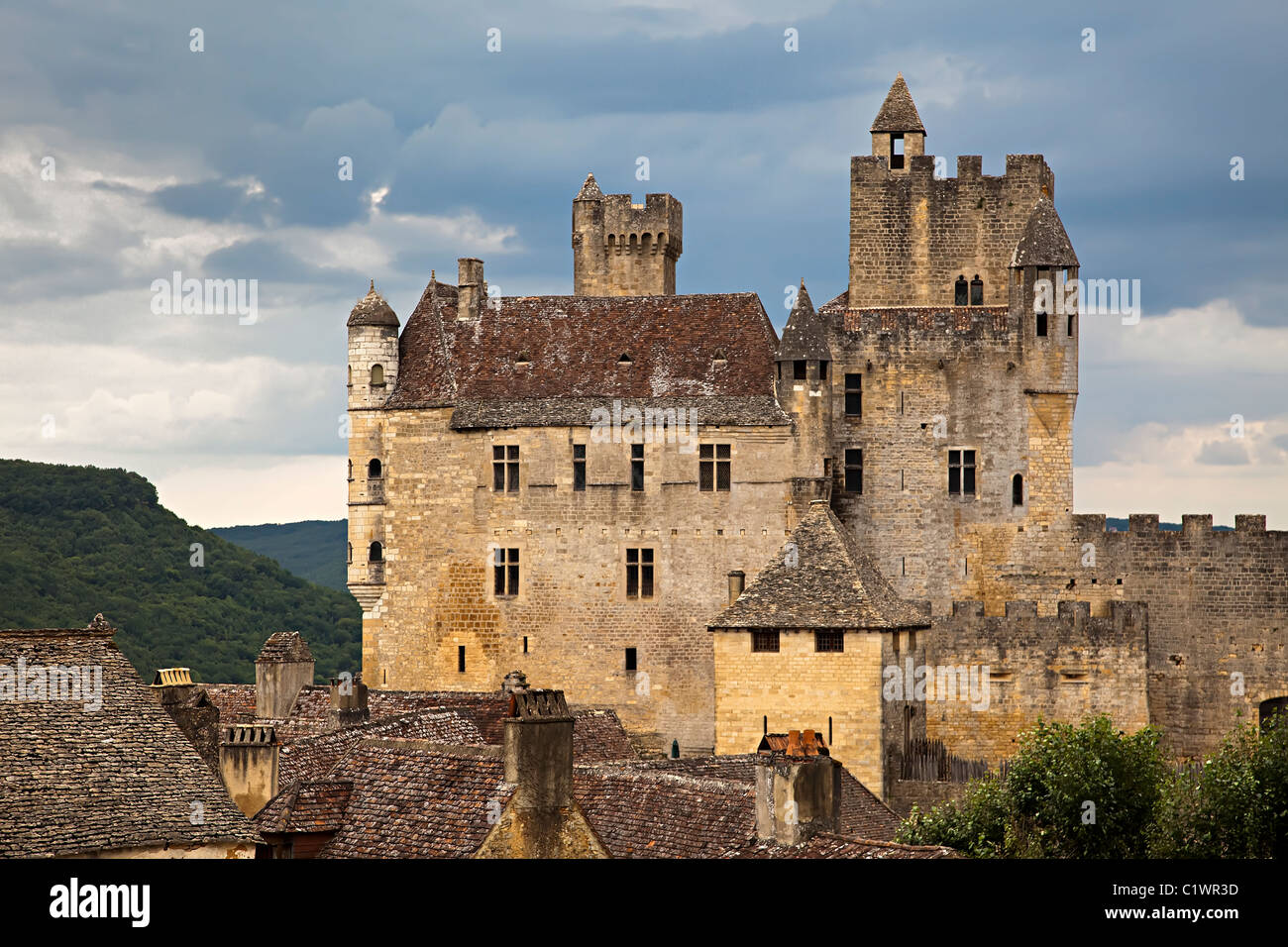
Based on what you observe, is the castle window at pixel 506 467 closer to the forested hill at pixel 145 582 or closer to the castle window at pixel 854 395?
the castle window at pixel 854 395

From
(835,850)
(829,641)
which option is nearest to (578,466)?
(829,641)

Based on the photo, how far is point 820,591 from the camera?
157 feet

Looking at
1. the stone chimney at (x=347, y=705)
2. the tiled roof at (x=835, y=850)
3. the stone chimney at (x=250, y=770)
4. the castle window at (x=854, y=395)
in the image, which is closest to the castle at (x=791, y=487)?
the castle window at (x=854, y=395)

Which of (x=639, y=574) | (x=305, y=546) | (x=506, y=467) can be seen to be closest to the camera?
(x=639, y=574)

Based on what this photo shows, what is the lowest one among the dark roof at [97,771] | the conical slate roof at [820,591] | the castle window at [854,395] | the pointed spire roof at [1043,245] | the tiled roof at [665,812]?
the tiled roof at [665,812]

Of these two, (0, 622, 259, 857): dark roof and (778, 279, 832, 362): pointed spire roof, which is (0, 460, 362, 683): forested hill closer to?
(778, 279, 832, 362): pointed spire roof

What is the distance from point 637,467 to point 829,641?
37.4 ft

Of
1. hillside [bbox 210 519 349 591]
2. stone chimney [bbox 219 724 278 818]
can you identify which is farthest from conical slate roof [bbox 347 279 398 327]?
hillside [bbox 210 519 349 591]

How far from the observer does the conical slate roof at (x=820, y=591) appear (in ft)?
154

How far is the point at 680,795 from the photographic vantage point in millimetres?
30844

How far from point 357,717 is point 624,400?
671 inches

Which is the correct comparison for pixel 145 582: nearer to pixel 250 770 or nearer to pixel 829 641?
pixel 829 641

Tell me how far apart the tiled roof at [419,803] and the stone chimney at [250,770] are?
5.13 ft
